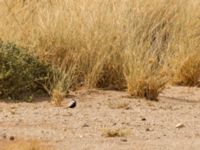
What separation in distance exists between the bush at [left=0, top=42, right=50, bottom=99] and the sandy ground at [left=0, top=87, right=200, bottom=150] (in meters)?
0.31

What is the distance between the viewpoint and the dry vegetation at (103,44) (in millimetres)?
11281

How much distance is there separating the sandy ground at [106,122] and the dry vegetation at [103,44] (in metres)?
0.35

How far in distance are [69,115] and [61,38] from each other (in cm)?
248

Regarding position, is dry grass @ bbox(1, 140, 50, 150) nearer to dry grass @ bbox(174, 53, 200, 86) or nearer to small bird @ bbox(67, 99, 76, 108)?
small bird @ bbox(67, 99, 76, 108)

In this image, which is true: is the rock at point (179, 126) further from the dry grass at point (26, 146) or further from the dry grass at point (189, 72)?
the dry grass at point (189, 72)

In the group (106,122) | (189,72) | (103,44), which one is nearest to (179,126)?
(106,122)

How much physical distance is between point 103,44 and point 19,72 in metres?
1.65

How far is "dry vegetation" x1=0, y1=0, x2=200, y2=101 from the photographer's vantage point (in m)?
11.3

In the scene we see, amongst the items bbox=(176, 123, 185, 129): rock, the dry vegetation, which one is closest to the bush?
the dry vegetation

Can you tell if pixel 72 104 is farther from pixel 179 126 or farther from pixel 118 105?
pixel 179 126

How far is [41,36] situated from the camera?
11758mm

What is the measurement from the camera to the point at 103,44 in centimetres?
1180

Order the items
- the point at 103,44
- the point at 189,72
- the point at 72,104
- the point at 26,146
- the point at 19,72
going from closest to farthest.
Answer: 1. the point at 26,146
2. the point at 72,104
3. the point at 19,72
4. the point at 103,44
5. the point at 189,72

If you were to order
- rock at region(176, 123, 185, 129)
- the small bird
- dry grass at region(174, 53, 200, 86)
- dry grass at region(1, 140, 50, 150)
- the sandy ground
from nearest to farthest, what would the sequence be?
dry grass at region(1, 140, 50, 150), the sandy ground, rock at region(176, 123, 185, 129), the small bird, dry grass at region(174, 53, 200, 86)
